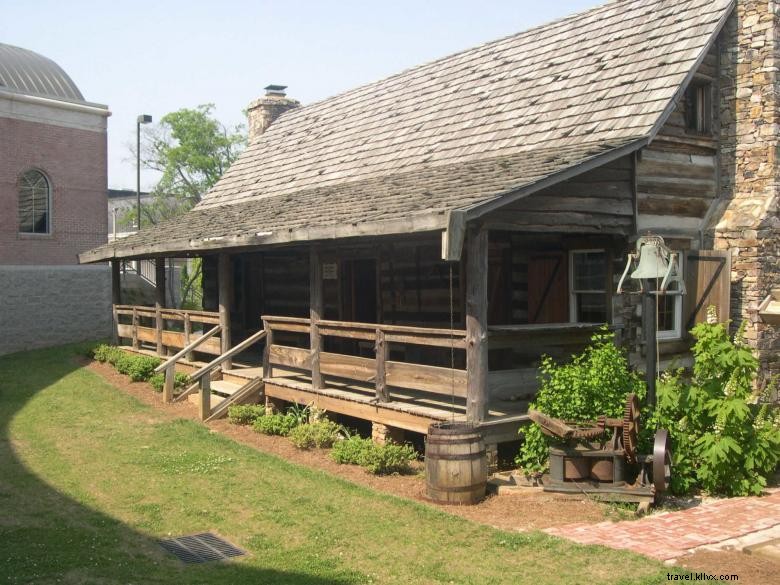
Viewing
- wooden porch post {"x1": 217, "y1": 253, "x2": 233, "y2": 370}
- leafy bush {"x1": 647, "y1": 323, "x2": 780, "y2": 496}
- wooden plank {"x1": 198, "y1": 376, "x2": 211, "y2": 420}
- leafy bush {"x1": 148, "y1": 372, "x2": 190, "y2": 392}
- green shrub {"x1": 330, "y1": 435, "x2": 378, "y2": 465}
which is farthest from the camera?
leafy bush {"x1": 148, "y1": 372, "x2": 190, "y2": 392}

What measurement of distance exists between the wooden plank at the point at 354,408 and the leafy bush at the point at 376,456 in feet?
0.99

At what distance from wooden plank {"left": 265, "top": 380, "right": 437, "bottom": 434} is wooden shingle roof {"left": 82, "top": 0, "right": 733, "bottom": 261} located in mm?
2276

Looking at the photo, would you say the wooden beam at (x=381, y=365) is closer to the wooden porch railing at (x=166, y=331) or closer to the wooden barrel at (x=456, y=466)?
the wooden barrel at (x=456, y=466)

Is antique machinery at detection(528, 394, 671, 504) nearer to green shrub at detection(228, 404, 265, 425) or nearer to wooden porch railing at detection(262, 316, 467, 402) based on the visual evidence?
wooden porch railing at detection(262, 316, 467, 402)

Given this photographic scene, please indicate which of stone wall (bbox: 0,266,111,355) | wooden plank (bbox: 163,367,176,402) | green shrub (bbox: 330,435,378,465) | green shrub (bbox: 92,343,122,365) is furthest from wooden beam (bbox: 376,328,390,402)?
stone wall (bbox: 0,266,111,355)

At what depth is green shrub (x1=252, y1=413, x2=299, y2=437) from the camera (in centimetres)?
1155

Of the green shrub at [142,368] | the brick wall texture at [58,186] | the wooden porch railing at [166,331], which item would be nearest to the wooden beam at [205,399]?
the wooden porch railing at [166,331]

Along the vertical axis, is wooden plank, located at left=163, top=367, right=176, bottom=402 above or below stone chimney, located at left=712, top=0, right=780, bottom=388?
below

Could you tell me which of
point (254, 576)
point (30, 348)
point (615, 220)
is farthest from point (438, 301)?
point (30, 348)

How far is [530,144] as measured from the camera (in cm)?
1190

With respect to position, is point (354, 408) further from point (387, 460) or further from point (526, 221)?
point (526, 221)

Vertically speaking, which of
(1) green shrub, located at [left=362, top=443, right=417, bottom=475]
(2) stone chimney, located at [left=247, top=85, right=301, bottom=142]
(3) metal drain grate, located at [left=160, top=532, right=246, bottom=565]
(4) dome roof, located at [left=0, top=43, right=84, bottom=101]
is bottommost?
(3) metal drain grate, located at [left=160, top=532, right=246, bottom=565]

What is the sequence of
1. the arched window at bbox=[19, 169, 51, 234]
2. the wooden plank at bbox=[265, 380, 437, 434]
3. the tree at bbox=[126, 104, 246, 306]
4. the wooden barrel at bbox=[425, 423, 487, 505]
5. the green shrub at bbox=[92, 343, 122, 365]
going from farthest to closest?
the tree at bbox=[126, 104, 246, 306]
the arched window at bbox=[19, 169, 51, 234]
the green shrub at bbox=[92, 343, 122, 365]
the wooden plank at bbox=[265, 380, 437, 434]
the wooden barrel at bbox=[425, 423, 487, 505]

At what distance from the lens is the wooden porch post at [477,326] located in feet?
29.7
